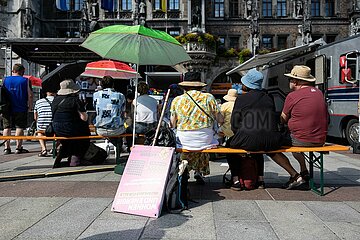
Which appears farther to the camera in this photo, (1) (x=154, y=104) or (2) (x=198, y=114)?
(1) (x=154, y=104)

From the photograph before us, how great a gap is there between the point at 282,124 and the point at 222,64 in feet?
81.4

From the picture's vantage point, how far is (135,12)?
31562 mm

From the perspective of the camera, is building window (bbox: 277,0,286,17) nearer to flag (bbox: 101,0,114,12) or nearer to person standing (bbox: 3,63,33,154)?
flag (bbox: 101,0,114,12)

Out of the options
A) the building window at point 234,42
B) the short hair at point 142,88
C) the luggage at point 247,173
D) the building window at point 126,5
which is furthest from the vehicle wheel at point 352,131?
the building window at point 126,5

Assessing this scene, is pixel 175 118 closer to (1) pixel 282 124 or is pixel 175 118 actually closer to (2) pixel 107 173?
(1) pixel 282 124

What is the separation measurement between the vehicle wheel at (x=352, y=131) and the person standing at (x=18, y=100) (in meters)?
9.90

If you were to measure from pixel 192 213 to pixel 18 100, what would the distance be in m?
6.67

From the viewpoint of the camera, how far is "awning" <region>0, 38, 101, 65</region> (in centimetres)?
1473

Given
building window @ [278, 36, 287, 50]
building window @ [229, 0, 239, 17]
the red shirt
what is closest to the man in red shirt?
the red shirt

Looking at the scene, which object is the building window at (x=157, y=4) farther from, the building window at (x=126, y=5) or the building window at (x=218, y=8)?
the building window at (x=218, y=8)

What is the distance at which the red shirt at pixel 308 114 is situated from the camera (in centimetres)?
512

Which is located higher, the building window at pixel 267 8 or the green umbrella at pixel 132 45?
the building window at pixel 267 8

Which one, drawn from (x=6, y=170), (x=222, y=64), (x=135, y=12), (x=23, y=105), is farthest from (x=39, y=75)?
(x=6, y=170)

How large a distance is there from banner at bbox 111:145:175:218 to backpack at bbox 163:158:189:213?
0.13 metres
